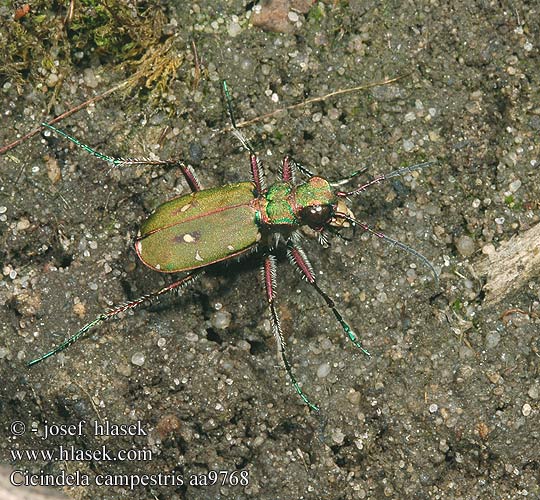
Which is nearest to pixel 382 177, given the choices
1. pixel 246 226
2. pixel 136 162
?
pixel 246 226

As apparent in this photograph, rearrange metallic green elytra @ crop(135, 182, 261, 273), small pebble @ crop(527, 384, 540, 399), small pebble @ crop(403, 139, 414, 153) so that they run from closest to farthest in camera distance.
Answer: metallic green elytra @ crop(135, 182, 261, 273), small pebble @ crop(527, 384, 540, 399), small pebble @ crop(403, 139, 414, 153)

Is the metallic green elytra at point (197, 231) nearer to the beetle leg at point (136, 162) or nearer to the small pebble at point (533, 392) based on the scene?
the beetle leg at point (136, 162)

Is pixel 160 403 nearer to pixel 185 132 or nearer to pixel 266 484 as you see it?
pixel 266 484

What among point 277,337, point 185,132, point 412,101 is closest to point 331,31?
Answer: point 412,101

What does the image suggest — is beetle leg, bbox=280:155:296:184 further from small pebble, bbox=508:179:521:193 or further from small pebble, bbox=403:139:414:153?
small pebble, bbox=508:179:521:193

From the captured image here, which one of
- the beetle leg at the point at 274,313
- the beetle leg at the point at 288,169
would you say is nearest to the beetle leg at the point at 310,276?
the beetle leg at the point at 274,313

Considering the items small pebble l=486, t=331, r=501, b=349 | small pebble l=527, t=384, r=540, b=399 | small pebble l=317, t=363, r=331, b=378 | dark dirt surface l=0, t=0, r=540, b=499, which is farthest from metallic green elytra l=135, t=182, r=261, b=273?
small pebble l=527, t=384, r=540, b=399
